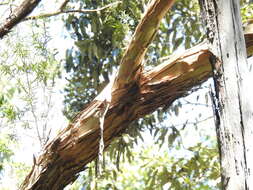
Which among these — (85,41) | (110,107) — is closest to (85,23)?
(85,41)

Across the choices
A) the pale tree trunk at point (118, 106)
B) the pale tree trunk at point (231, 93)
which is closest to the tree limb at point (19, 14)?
the pale tree trunk at point (118, 106)

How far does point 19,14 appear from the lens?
72.5 inches

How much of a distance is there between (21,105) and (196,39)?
129cm

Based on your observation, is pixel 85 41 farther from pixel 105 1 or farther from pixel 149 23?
pixel 149 23

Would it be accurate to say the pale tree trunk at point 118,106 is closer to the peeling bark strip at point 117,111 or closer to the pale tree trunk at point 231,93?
the peeling bark strip at point 117,111

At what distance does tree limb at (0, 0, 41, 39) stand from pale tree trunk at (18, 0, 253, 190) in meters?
0.42

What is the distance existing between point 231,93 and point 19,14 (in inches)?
36.4

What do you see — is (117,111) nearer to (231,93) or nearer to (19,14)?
(19,14)

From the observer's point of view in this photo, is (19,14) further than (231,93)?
Yes

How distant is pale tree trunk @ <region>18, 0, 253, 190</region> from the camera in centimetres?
187

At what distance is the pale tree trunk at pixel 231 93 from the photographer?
124 centimetres

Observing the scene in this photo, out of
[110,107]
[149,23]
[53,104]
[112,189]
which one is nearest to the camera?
[149,23]

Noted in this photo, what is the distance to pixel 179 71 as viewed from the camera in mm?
1888

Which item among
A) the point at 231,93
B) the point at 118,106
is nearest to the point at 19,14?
the point at 118,106
